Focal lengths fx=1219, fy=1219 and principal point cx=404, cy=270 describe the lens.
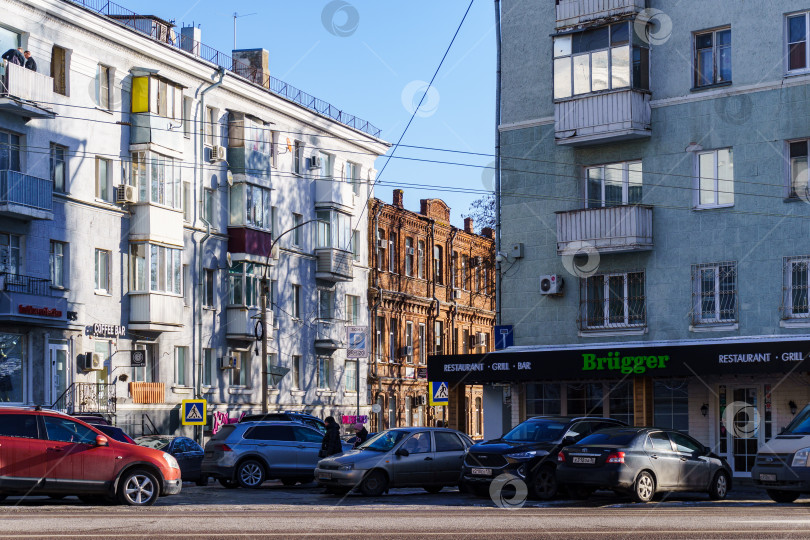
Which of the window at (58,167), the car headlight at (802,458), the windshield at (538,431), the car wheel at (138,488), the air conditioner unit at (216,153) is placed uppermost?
the air conditioner unit at (216,153)

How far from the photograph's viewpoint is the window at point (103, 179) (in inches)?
1593

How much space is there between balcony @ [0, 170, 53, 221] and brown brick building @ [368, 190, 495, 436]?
22.1m

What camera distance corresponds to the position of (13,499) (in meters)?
21.2

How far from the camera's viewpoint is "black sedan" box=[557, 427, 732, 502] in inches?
859

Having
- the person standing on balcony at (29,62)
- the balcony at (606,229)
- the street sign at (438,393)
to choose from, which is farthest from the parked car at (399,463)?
the person standing on balcony at (29,62)

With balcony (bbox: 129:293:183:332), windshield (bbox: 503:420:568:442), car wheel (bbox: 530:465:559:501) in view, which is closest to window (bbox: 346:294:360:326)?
balcony (bbox: 129:293:183:332)

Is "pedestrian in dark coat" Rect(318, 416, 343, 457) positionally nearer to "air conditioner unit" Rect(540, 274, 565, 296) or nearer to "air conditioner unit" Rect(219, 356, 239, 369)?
"air conditioner unit" Rect(540, 274, 565, 296)

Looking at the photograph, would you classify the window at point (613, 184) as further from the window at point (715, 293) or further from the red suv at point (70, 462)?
the red suv at point (70, 462)

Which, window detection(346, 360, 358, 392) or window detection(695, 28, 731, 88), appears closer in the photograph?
window detection(695, 28, 731, 88)

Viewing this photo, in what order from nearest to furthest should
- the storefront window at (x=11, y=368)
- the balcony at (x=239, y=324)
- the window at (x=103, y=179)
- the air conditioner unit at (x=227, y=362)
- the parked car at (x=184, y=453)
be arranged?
the parked car at (x=184, y=453) → the storefront window at (x=11, y=368) → the window at (x=103, y=179) → the air conditioner unit at (x=227, y=362) → the balcony at (x=239, y=324)

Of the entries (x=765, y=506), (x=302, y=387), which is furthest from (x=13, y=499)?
(x=302, y=387)

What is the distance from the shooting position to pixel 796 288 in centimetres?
2920

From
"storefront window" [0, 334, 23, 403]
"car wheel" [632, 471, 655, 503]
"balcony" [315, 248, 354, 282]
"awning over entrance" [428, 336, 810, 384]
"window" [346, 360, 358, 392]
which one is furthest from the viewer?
"window" [346, 360, 358, 392]

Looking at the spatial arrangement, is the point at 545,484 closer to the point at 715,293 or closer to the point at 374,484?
the point at 374,484
